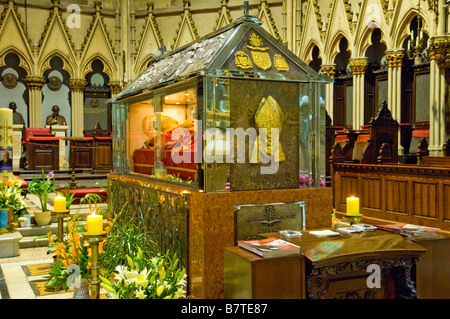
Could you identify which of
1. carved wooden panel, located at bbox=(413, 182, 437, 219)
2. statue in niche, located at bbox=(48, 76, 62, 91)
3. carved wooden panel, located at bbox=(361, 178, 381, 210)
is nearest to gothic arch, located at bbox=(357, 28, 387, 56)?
carved wooden panel, located at bbox=(361, 178, 381, 210)

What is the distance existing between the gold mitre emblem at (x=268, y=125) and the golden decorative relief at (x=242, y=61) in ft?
0.91

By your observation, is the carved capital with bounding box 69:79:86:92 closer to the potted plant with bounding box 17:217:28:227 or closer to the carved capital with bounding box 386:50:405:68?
the carved capital with bounding box 386:50:405:68

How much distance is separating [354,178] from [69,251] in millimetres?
4994

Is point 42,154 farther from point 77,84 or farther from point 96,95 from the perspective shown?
point 96,95

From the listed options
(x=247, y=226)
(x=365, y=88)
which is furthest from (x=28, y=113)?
(x=247, y=226)

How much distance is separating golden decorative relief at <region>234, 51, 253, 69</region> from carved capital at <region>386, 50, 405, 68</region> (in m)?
9.08

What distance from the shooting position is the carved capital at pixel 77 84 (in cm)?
1590

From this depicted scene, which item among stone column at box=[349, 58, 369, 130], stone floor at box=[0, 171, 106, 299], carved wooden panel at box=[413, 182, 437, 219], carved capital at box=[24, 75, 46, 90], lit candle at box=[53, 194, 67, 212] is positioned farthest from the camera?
carved capital at box=[24, 75, 46, 90]

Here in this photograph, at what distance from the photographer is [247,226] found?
10.8 feet

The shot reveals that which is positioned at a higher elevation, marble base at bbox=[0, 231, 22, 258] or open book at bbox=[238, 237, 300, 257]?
open book at bbox=[238, 237, 300, 257]

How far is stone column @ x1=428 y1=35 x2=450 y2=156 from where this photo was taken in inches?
377

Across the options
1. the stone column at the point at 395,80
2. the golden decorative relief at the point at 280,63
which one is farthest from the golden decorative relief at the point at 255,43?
the stone column at the point at 395,80

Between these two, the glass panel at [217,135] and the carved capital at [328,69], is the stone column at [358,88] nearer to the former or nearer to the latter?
the carved capital at [328,69]

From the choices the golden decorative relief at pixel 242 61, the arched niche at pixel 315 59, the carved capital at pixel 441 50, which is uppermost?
the arched niche at pixel 315 59
